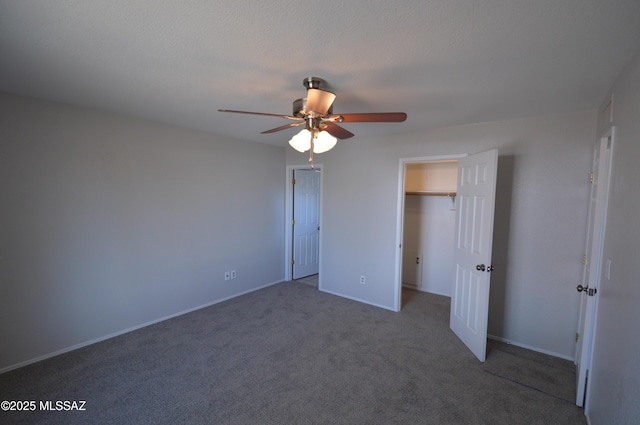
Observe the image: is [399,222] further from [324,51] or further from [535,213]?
[324,51]

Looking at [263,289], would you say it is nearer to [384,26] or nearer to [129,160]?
[129,160]

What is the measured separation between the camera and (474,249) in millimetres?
2777

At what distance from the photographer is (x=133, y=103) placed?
253 cm

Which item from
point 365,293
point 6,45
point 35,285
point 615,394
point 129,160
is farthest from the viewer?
point 365,293

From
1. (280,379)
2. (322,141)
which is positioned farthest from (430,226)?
(280,379)

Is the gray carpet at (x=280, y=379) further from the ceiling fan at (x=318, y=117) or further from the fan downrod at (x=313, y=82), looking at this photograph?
the fan downrod at (x=313, y=82)

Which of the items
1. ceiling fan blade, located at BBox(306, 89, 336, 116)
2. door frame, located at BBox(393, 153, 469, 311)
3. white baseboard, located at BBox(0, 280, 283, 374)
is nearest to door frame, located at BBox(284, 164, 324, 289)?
white baseboard, located at BBox(0, 280, 283, 374)

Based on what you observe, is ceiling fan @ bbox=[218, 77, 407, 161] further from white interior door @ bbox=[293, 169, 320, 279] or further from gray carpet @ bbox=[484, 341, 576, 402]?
white interior door @ bbox=[293, 169, 320, 279]

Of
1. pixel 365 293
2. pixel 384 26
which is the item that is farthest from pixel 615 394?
pixel 365 293

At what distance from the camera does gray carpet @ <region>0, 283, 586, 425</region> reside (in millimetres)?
1958

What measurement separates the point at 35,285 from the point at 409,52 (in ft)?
11.5

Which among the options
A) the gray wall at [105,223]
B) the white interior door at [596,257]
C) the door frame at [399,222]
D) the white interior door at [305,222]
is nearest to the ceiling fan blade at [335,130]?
the door frame at [399,222]

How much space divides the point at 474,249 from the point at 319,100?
2154 millimetres

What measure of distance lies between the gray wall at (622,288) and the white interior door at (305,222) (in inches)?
152
